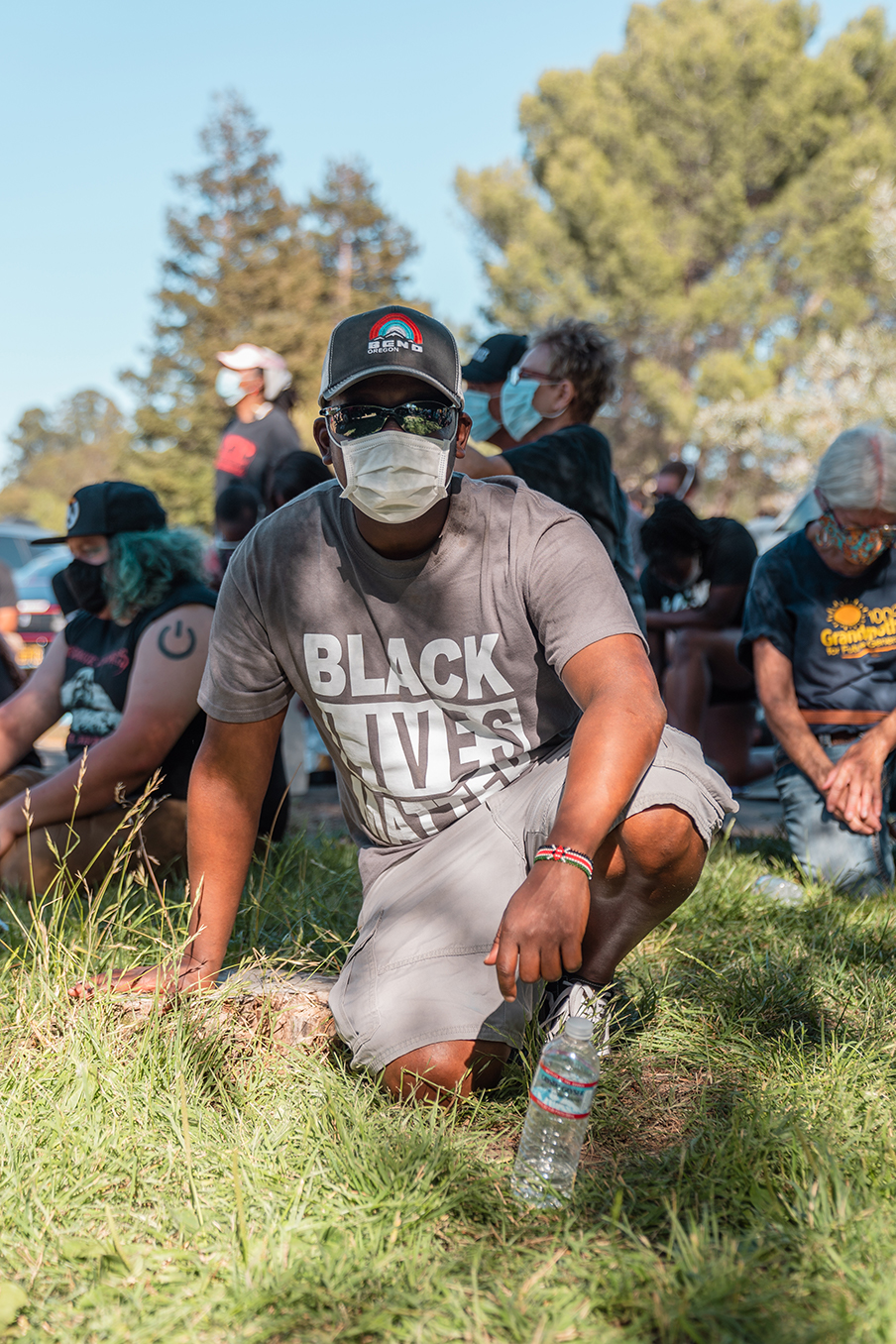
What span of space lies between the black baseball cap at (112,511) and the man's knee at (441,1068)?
2.20 metres

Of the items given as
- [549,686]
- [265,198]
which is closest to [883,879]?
[549,686]

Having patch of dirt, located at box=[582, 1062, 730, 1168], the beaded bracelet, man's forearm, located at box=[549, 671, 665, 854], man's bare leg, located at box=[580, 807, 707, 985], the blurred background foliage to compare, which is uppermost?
the blurred background foliage

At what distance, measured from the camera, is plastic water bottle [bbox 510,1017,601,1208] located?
179cm

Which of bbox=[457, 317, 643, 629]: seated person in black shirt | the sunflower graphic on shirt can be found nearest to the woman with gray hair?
the sunflower graphic on shirt

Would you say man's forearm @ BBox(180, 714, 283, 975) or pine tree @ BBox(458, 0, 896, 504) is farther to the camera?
pine tree @ BBox(458, 0, 896, 504)

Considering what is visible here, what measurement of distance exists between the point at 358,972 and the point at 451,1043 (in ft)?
1.04

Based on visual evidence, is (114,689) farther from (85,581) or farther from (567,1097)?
(567,1097)

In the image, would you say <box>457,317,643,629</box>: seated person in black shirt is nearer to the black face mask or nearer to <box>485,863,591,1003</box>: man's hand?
the black face mask

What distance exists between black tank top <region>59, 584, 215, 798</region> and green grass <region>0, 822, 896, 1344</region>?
96 cm

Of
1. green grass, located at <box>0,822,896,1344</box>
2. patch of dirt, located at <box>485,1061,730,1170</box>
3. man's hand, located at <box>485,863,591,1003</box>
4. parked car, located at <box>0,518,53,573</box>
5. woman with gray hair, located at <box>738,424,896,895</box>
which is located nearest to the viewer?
green grass, located at <box>0,822,896,1344</box>

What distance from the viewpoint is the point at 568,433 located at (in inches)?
145

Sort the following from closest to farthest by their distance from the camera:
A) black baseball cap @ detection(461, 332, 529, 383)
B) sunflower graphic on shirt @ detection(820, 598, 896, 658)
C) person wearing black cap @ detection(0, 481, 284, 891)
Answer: person wearing black cap @ detection(0, 481, 284, 891) → sunflower graphic on shirt @ detection(820, 598, 896, 658) → black baseball cap @ detection(461, 332, 529, 383)

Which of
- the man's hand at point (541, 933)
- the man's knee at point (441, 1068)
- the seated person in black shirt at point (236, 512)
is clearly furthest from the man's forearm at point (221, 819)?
the seated person in black shirt at point (236, 512)

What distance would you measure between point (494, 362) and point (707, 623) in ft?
6.25
